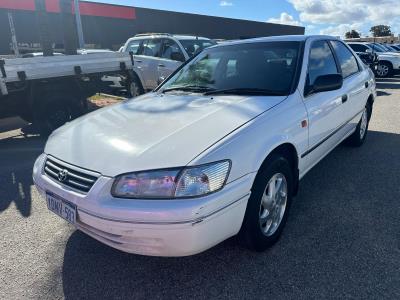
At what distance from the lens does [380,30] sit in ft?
262

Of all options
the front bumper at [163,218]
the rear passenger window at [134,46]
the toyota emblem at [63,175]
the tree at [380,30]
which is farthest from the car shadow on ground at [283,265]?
the tree at [380,30]

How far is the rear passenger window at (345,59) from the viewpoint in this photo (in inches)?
170

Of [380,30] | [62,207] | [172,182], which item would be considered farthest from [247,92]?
[380,30]

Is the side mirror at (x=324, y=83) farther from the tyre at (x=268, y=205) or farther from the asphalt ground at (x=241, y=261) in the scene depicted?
the asphalt ground at (x=241, y=261)

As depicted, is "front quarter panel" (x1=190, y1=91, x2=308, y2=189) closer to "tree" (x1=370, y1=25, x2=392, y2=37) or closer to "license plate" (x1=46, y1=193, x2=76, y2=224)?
"license plate" (x1=46, y1=193, x2=76, y2=224)

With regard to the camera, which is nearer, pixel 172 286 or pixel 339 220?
pixel 172 286

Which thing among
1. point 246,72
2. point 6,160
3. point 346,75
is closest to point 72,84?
point 6,160

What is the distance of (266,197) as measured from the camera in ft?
8.87

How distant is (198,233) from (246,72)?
74.6 inches

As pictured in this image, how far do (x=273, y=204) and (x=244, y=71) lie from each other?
1.39 m

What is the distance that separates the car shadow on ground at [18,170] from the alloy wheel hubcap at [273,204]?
7.88ft

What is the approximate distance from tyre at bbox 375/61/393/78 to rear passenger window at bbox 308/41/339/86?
14.1 metres

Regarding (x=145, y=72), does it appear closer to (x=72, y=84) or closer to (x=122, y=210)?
(x=72, y=84)

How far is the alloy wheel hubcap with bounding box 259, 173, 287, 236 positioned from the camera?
2703 mm
